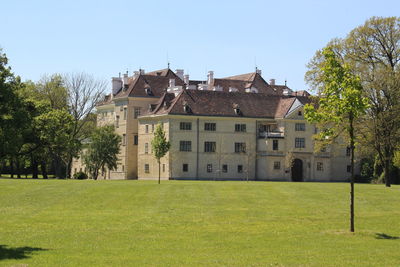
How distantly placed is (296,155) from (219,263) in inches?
2720

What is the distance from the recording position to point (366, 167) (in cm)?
9019

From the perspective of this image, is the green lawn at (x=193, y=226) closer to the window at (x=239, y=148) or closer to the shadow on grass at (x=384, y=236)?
the shadow on grass at (x=384, y=236)

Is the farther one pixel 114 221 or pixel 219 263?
pixel 114 221

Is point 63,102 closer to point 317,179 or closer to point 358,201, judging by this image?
point 317,179

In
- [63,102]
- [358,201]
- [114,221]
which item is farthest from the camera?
[63,102]

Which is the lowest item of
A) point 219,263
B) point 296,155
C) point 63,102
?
point 219,263

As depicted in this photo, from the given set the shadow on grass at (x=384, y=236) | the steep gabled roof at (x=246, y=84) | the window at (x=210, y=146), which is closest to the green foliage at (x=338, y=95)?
the shadow on grass at (x=384, y=236)

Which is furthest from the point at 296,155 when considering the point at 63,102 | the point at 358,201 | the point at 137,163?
the point at 358,201

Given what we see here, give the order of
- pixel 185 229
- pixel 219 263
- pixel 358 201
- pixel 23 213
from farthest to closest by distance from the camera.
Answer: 1. pixel 358 201
2. pixel 23 213
3. pixel 185 229
4. pixel 219 263

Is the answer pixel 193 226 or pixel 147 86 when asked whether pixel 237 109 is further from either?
pixel 193 226

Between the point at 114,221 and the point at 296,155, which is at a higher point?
the point at 296,155

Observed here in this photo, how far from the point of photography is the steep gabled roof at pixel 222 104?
286ft

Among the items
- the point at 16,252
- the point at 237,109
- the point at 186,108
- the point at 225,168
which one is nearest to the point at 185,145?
the point at 186,108

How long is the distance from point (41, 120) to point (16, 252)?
54335 mm
